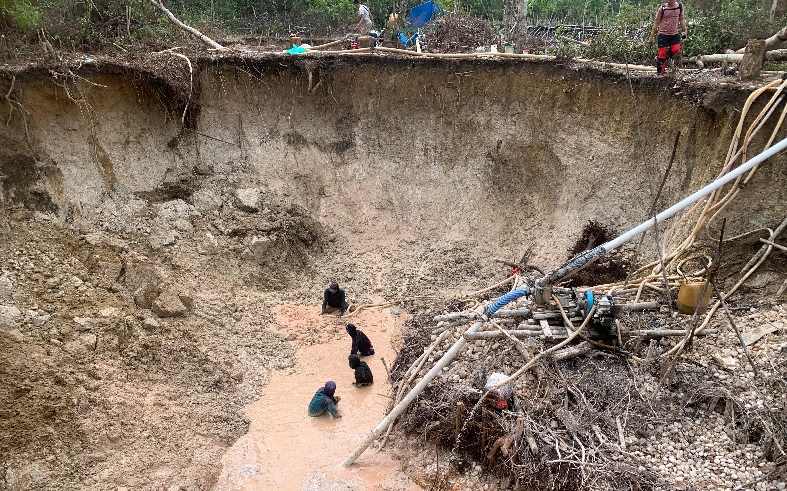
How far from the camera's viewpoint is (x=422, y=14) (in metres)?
14.2

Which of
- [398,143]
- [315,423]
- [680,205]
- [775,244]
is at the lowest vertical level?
[315,423]

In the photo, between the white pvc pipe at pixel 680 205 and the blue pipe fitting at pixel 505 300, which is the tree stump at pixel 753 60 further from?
the blue pipe fitting at pixel 505 300

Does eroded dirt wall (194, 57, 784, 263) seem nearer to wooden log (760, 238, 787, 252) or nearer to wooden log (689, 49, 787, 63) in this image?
wooden log (689, 49, 787, 63)

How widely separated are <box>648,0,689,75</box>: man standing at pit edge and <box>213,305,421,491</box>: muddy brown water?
6.37 metres

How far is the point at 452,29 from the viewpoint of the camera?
13234 mm

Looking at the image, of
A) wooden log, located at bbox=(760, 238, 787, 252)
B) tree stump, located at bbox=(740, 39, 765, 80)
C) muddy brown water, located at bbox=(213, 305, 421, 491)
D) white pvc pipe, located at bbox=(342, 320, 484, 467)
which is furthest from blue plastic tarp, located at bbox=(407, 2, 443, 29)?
white pvc pipe, located at bbox=(342, 320, 484, 467)

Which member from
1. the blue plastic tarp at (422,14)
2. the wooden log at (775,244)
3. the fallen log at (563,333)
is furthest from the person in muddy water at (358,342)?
the blue plastic tarp at (422,14)

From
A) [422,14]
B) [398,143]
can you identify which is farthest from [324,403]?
[422,14]

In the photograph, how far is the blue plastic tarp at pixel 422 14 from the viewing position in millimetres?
14109

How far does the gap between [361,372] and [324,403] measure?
2.32ft

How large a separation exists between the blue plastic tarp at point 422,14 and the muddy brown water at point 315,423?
8752 mm

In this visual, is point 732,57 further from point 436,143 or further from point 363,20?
point 363,20

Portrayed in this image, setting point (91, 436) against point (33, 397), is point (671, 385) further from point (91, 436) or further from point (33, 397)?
point (33, 397)

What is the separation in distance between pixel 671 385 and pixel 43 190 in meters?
9.49
